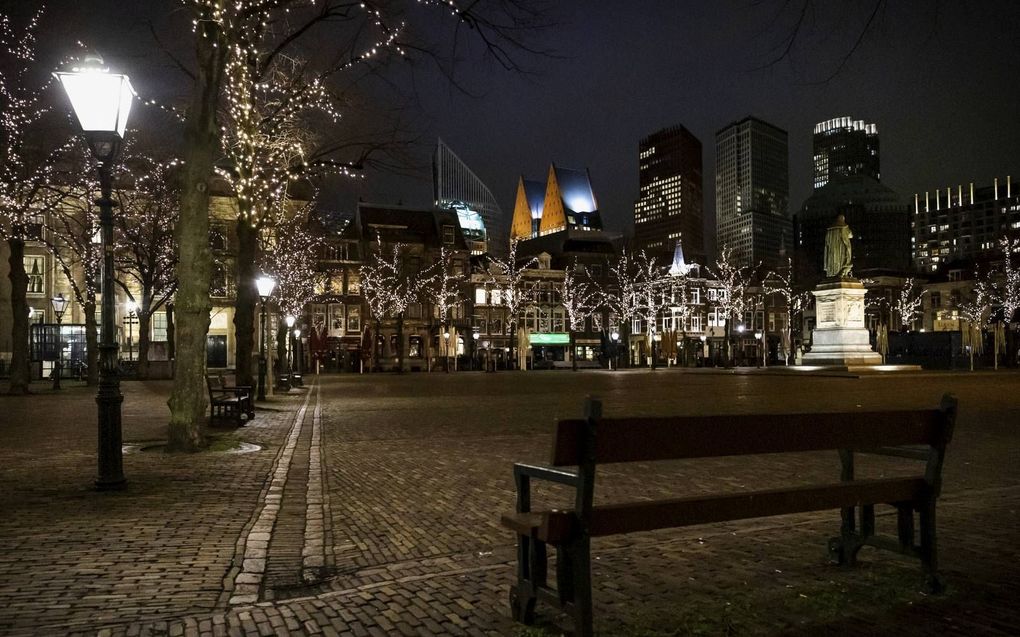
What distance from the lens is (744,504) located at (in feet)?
13.0

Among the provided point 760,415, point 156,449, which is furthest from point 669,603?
point 156,449

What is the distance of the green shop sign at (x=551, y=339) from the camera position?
242 ft

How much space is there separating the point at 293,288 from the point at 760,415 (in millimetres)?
46244

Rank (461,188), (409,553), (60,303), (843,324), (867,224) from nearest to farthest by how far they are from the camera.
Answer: (409,553) → (60,303) → (843,324) → (867,224) → (461,188)

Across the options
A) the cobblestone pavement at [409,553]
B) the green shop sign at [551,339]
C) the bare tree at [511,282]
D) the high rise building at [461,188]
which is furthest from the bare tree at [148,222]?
the high rise building at [461,188]

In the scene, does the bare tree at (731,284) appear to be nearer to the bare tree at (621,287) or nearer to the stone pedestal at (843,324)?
the bare tree at (621,287)

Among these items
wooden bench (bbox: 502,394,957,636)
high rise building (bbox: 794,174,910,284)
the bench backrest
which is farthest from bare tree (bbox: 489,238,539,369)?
high rise building (bbox: 794,174,910,284)

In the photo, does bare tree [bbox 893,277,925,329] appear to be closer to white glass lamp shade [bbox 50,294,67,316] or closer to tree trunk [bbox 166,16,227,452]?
white glass lamp shade [bbox 50,294,67,316]

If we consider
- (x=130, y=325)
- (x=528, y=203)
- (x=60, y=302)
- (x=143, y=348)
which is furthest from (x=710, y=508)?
(x=528, y=203)

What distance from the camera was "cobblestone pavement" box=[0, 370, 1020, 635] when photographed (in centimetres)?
399

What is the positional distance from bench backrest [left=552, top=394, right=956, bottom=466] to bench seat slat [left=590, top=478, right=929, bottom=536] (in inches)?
8.9

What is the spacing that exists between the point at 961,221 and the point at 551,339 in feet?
450

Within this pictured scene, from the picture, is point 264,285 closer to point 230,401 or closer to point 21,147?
point 21,147

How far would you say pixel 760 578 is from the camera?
15.1 ft
